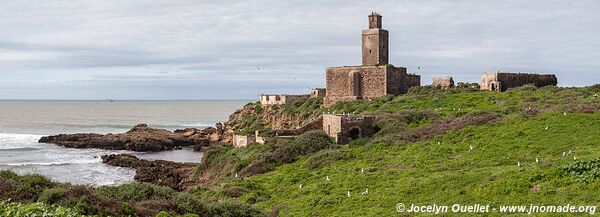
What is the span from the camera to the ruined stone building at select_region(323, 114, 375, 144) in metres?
32.1

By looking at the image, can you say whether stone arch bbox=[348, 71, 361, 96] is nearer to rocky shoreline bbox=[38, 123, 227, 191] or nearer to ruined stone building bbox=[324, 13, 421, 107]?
ruined stone building bbox=[324, 13, 421, 107]

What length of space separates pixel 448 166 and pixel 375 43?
27074mm

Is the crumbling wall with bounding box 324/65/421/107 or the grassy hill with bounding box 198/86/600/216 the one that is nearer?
the grassy hill with bounding box 198/86/600/216

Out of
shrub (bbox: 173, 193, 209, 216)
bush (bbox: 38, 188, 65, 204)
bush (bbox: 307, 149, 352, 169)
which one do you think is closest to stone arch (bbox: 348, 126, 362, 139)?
bush (bbox: 307, 149, 352, 169)

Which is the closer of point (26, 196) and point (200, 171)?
point (26, 196)

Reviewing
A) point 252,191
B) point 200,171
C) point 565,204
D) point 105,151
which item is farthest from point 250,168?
point 105,151

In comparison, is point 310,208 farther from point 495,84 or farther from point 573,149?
point 495,84

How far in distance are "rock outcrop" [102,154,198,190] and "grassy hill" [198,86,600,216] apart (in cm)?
392

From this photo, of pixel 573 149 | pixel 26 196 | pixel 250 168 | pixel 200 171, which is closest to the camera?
pixel 26 196

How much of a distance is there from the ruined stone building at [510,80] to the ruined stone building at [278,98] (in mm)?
20871

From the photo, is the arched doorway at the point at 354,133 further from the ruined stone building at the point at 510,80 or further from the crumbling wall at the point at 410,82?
the crumbling wall at the point at 410,82

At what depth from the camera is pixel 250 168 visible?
29.4 m

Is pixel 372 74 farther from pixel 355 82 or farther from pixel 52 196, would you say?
pixel 52 196

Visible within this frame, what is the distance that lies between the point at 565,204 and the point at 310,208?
759 centimetres
